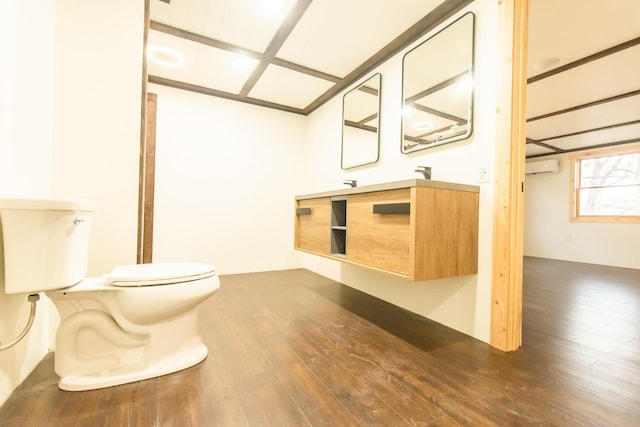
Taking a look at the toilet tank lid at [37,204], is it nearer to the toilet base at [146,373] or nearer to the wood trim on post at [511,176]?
the toilet base at [146,373]

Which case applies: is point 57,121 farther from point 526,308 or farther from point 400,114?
point 526,308

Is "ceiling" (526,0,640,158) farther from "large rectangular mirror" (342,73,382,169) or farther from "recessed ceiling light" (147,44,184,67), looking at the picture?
"recessed ceiling light" (147,44,184,67)

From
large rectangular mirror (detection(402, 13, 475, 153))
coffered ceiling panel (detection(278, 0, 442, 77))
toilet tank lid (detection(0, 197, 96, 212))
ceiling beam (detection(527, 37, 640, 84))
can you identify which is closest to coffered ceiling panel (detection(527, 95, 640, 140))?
ceiling beam (detection(527, 37, 640, 84))

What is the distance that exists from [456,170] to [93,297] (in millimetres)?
2110

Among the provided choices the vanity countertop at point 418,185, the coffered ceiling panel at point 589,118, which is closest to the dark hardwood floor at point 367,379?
the vanity countertop at point 418,185

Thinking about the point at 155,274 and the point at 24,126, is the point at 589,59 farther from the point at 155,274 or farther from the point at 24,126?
the point at 24,126

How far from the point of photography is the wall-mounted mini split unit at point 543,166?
17.4 feet

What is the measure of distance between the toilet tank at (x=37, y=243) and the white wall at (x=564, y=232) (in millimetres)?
6951

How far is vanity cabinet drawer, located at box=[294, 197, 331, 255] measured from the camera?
2.29 m

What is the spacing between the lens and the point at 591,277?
3.65m

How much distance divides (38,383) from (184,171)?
226cm

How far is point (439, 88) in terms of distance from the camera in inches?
76.0

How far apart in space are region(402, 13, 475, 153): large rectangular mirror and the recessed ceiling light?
2027mm

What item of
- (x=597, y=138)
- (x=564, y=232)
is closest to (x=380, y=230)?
(x=597, y=138)
